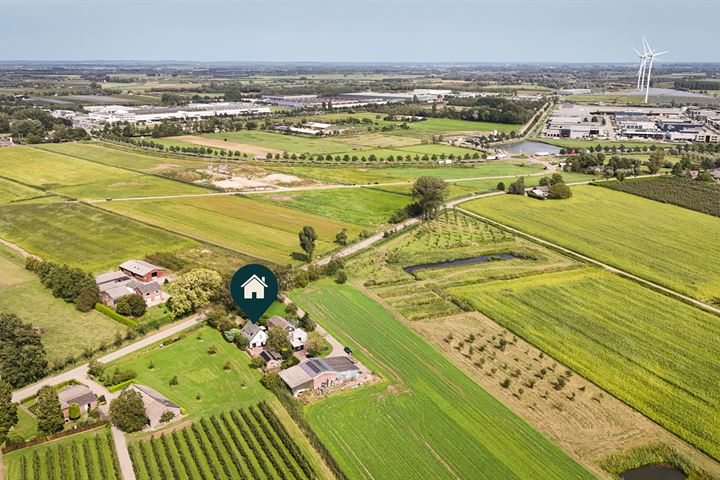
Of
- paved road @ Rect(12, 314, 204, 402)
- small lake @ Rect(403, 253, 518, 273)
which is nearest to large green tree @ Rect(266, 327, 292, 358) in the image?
paved road @ Rect(12, 314, 204, 402)

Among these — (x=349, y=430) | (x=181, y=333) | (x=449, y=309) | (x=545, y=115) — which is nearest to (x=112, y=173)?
(x=181, y=333)

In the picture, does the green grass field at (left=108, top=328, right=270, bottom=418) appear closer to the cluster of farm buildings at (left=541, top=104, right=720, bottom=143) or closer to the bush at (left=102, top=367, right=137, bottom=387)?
the bush at (left=102, top=367, right=137, bottom=387)

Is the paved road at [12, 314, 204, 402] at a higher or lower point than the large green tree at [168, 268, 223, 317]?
lower

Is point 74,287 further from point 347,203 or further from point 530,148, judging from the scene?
point 530,148

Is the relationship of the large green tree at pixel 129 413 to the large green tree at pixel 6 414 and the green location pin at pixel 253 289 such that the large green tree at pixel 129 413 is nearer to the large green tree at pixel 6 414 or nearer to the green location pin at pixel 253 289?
the large green tree at pixel 6 414

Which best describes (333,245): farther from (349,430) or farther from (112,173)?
(112,173)
